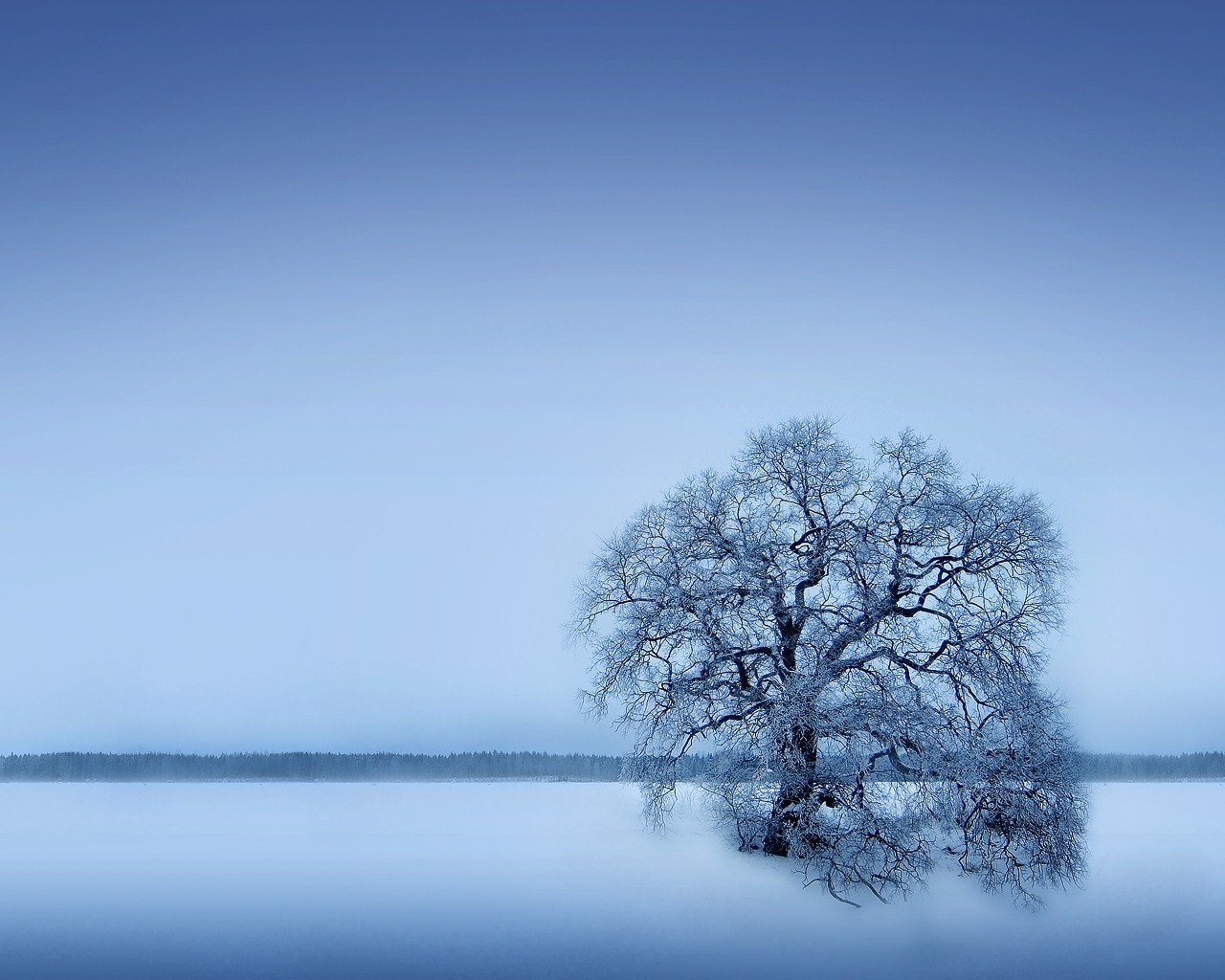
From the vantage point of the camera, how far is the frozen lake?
1419 cm

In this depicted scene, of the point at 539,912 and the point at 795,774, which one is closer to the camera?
the point at 539,912

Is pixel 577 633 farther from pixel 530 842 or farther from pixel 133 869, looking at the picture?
pixel 133 869

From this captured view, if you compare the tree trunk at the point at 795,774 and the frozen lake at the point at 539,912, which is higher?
the tree trunk at the point at 795,774

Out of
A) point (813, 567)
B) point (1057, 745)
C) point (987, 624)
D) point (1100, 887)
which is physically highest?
point (813, 567)

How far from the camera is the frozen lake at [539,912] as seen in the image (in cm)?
1419

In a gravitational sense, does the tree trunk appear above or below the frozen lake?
above

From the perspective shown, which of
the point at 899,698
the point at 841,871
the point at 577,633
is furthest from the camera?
the point at 577,633

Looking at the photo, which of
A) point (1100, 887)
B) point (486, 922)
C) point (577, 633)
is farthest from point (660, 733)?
point (1100, 887)

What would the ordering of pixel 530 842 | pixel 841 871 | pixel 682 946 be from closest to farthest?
1. pixel 682 946
2. pixel 841 871
3. pixel 530 842

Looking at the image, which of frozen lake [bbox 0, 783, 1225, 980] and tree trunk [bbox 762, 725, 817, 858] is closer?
frozen lake [bbox 0, 783, 1225, 980]

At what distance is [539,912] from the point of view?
1770 centimetres

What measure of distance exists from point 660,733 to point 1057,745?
873cm

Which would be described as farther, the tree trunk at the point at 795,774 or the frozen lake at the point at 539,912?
the tree trunk at the point at 795,774

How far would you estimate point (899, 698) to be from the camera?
67.4 feet
